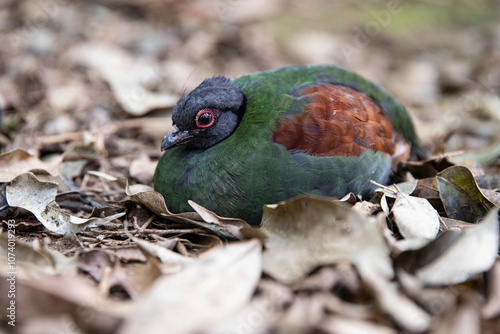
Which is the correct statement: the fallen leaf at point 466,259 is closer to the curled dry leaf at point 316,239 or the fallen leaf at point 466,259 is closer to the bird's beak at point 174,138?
the curled dry leaf at point 316,239

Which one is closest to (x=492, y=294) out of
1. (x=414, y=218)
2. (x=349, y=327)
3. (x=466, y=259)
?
(x=466, y=259)

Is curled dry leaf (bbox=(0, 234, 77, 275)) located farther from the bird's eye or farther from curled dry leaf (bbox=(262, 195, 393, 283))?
the bird's eye

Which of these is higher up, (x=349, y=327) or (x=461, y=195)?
(x=349, y=327)

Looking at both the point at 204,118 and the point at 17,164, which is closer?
the point at 204,118

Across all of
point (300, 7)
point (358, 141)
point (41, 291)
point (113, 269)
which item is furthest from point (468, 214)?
point (300, 7)

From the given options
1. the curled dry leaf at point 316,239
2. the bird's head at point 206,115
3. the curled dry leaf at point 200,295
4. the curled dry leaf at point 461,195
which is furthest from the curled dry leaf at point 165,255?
the curled dry leaf at point 461,195

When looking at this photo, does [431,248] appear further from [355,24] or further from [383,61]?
[355,24]

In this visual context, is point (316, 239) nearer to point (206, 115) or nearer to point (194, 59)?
point (206, 115)
